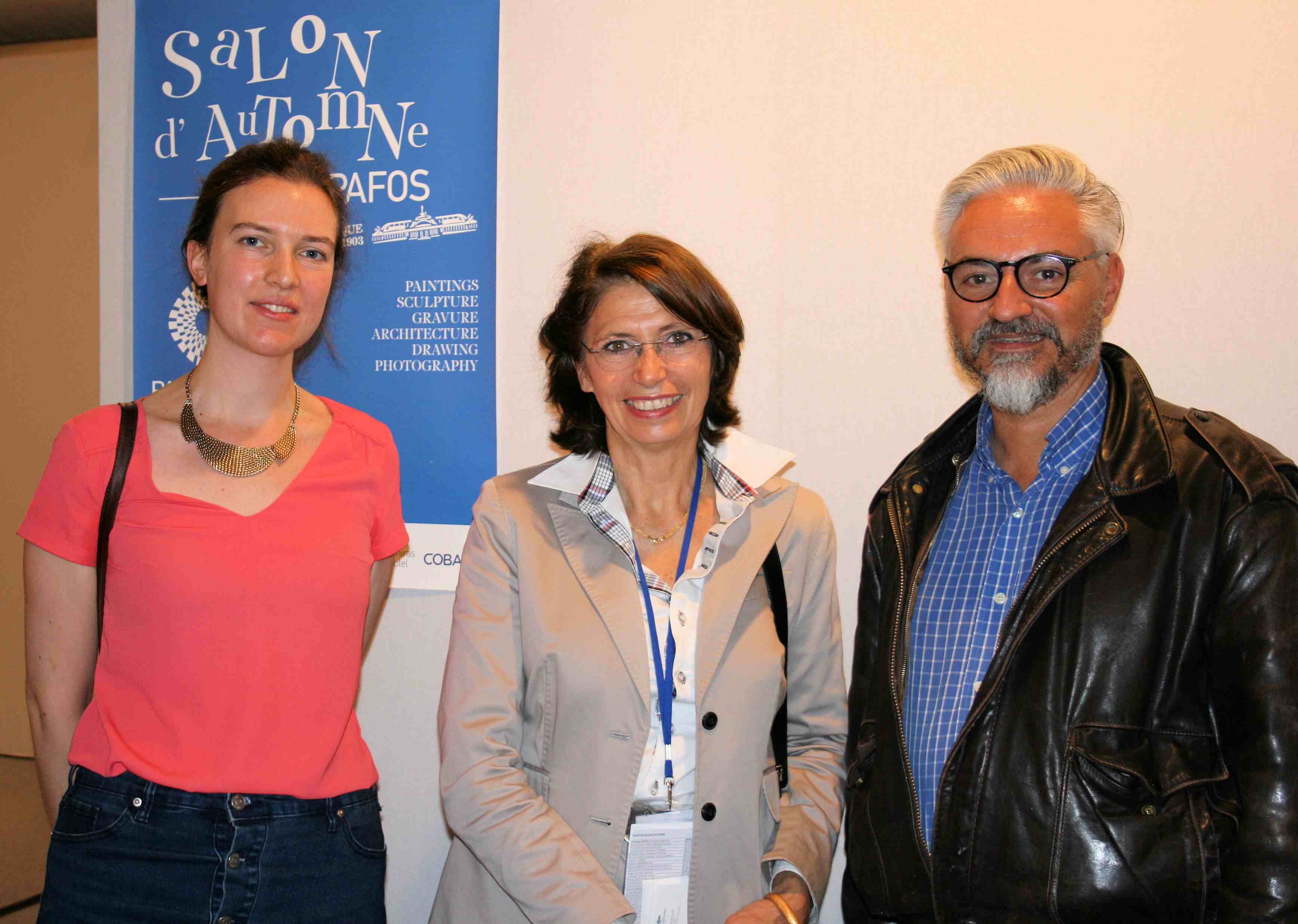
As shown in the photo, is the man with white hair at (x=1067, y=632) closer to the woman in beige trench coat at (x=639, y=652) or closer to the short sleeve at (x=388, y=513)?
the woman in beige trench coat at (x=639, y=652)

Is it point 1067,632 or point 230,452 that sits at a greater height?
point 230,452

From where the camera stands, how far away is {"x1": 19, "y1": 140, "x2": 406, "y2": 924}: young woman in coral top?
179 cm

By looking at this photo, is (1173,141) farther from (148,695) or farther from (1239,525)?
(148,695)

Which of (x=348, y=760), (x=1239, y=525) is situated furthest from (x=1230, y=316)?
(x=348, y=760)

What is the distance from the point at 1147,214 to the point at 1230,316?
332mm

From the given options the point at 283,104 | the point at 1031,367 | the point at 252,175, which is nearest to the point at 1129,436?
the point at 1031,367

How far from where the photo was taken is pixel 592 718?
6.19ft

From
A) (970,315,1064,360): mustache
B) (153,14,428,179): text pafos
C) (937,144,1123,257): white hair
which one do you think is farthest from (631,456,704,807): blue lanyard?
(153,14,428,179): text pafos

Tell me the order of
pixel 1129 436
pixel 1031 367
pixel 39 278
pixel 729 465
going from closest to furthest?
pixel 1129 436, pixel 1031 367, pixel 729 465, pixel 39 278

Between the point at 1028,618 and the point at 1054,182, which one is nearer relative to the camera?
the point at 1028,618

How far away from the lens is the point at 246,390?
2.06 meters

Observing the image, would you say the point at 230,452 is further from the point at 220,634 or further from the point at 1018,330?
the point at 1018,330

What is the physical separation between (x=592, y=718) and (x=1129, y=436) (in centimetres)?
112

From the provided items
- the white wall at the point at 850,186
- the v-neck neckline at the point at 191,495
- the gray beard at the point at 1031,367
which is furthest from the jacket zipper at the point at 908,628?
the v-neck neckline at the point at 191,495
